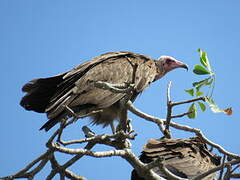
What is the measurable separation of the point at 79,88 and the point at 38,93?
0.69 m

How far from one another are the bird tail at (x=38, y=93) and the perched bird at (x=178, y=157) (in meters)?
2.08

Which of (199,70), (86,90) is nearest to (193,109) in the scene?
(199,70)

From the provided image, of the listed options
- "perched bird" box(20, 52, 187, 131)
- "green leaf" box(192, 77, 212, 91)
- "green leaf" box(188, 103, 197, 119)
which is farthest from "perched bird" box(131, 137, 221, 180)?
"perched bird" box(20, 52, 187, 131)

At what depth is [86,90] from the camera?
7.29 metres

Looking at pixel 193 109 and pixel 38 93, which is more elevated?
pixel 38 93

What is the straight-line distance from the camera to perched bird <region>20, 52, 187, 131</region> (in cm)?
689

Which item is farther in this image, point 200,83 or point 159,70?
point 159,70

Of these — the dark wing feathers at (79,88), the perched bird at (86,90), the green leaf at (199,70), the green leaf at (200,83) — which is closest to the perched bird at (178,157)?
the green leaf at (200,83)

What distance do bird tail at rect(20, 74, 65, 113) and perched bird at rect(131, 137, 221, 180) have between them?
2.08 metres

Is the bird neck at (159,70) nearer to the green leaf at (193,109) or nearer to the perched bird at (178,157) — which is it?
the green leaf at (193,109)

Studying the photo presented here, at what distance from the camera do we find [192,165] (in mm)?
5387

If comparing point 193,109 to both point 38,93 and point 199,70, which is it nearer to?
point 199,70

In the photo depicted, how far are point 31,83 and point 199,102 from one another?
2.75 m

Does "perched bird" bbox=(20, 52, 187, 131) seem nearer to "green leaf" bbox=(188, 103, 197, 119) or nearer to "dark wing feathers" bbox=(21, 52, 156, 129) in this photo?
"dark wing feathers" bbox=(21, 52, 156, 129)
